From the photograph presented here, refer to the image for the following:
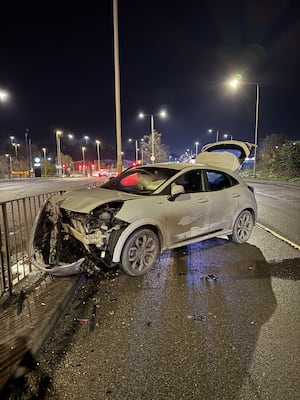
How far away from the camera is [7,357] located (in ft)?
8.37

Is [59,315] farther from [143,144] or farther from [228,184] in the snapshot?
[143,144]

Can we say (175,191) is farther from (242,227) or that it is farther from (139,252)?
(242,227)

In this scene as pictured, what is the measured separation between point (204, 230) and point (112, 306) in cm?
262

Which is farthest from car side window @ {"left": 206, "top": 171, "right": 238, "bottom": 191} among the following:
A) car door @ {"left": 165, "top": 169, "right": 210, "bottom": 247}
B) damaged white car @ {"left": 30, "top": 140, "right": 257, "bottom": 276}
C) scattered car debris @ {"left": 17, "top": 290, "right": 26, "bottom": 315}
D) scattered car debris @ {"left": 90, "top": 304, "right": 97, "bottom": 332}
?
scattered car debris @ {"left": 17, "top": 290, "right": 26, "bottom": 315}

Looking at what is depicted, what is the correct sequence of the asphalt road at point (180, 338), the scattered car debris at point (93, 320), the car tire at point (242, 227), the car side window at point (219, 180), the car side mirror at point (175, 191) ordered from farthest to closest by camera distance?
the car tire at point (242, 227) < the car side window at point (219, 180) < the car side mirror at point (175, 191) < the scattered car debris at point (93, 320) < the asphalt road at point (180, 338)

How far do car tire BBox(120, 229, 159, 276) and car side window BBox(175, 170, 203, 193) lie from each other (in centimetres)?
122

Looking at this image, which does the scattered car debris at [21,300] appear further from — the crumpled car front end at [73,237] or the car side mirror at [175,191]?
the car side mirror at [175,191]

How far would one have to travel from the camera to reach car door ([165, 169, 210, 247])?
497 cm

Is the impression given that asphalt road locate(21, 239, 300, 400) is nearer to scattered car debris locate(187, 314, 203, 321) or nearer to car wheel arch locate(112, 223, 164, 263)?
scattered car debris locate(187, 314, 203, 321)

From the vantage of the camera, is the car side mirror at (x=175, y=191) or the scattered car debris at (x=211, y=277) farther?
the car side mirror at (x=175, y=191)

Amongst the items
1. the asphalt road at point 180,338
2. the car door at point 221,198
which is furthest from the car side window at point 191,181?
the asphalt road at point 180,338

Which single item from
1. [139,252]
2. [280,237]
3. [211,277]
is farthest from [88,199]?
[280,237]

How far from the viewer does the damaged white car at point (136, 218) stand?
4.34 meters

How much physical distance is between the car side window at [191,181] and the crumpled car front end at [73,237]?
1422 mm
